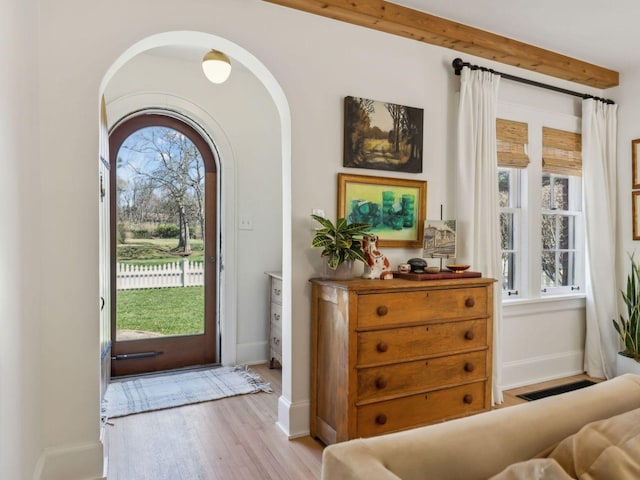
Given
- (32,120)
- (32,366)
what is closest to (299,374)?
(32,366)

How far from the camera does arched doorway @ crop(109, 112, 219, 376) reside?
12.2 ft

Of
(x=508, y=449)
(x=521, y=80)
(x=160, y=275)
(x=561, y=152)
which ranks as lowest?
(x=508, y=449)

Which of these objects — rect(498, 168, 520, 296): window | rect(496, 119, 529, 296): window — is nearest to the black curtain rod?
rect(496, 119, 529, 296): window

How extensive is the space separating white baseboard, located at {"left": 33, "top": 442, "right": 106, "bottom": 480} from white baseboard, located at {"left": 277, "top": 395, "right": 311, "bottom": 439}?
101cm

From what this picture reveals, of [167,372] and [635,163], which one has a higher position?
[635,163]

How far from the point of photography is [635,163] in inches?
151

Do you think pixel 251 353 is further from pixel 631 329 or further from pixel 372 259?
pixel 631 329

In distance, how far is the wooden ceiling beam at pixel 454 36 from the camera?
266cm

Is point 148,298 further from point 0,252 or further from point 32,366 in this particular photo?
point 0,252

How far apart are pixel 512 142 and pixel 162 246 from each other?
3156 mm

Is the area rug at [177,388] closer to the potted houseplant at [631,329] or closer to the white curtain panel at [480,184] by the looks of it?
the white curtain panel at [480,184]

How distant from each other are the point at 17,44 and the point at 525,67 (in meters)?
3.47

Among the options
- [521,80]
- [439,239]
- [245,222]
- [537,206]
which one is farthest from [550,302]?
[245,222]

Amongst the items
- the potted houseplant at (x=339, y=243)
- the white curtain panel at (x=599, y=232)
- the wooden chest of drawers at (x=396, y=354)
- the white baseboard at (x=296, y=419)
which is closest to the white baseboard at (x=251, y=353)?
the white baseboard at (x=296, y=419)
